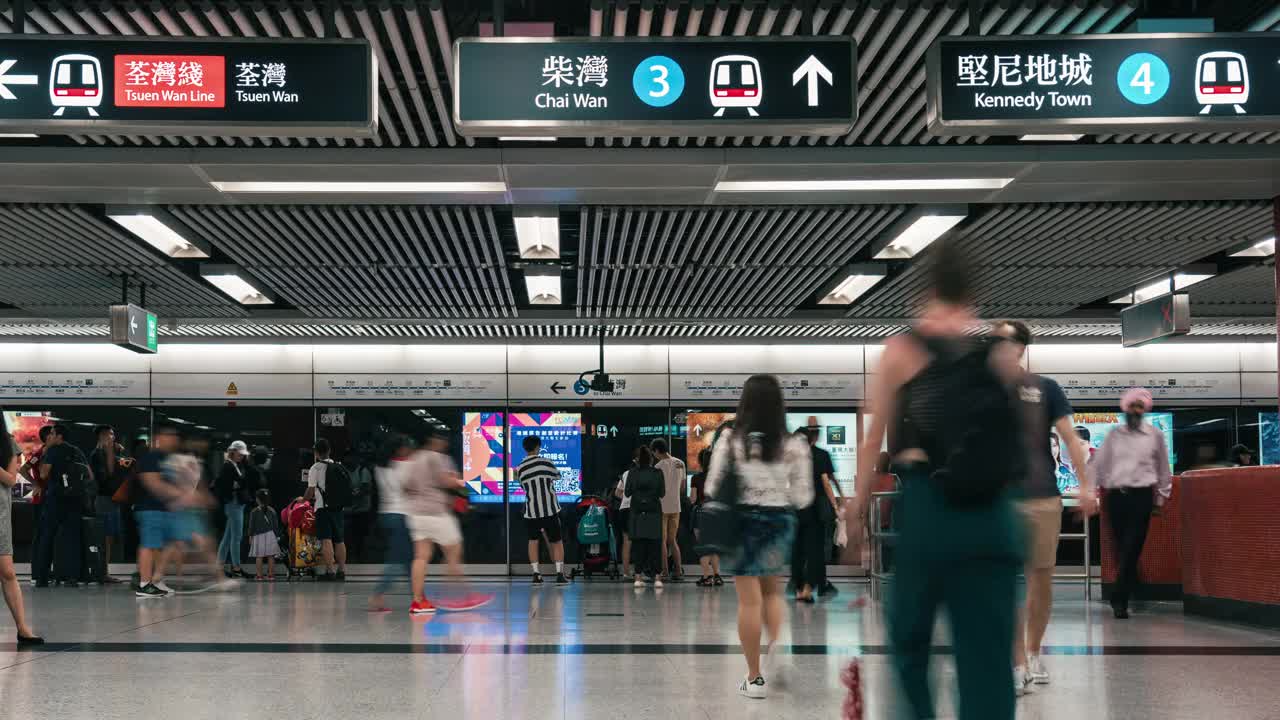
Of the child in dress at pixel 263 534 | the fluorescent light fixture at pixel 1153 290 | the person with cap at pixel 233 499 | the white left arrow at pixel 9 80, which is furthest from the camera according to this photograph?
the child in dress at pixel 263 534

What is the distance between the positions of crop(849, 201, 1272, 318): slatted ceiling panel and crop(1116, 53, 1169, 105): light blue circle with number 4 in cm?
296

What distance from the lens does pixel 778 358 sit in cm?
1778

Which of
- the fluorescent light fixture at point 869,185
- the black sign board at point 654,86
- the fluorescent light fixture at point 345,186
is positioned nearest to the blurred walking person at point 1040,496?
the black sign board at point 654,86

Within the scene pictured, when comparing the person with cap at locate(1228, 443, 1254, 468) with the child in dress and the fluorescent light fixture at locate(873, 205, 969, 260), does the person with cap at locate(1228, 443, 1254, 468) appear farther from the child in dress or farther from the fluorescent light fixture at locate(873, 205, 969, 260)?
the child in dress

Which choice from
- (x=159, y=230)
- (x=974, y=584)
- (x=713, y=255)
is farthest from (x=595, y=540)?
(x=974, y=584)

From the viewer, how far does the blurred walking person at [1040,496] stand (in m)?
5.28

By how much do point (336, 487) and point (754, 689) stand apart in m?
10.7

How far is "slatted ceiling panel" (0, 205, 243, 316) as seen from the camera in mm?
10109

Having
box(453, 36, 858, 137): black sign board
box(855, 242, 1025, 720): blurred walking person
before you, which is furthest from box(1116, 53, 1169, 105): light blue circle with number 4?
box(855, 242, 1025, 720): blurred walking person

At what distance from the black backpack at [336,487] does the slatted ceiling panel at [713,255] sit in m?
3.82

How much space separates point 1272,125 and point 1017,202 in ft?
11.9

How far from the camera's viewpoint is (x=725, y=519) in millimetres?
5781

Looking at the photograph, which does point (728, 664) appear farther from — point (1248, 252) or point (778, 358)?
point (778, 358)

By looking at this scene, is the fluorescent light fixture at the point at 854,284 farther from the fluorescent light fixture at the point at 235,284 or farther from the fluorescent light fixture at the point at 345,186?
the fluorescent light fixture at the point at 235,284
